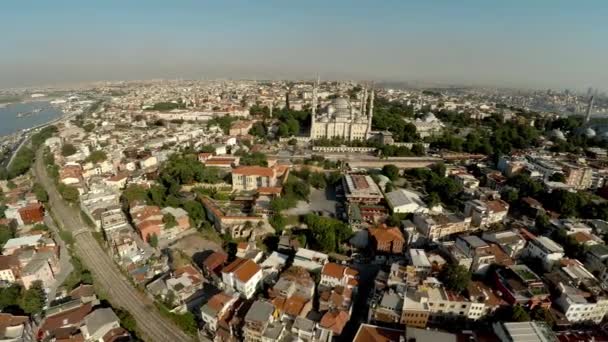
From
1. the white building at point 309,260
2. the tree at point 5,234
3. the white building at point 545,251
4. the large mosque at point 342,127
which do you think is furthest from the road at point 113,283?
the large mosque at point 342,127

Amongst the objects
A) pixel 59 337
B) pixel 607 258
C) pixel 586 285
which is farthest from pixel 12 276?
pixel 607 258

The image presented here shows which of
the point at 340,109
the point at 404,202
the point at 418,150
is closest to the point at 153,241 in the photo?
the point at 404,202

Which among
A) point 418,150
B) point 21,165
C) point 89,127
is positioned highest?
point 418,150

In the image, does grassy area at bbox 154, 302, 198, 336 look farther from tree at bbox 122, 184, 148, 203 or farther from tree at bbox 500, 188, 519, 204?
tree at bbox 500, 188, 519, 204

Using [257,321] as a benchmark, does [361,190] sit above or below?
above

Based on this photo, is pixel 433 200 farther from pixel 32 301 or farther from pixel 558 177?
pixel 32 301

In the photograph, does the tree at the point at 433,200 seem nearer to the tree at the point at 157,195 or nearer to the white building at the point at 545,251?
the white building at the point at 545,251
